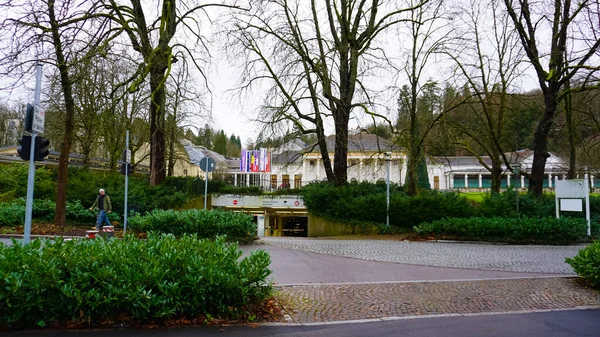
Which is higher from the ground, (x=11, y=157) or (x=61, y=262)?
(x=11, y=157)

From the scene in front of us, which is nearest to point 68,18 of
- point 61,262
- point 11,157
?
point 61,262

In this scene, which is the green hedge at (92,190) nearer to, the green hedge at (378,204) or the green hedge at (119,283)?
the green hedge at (378,204)

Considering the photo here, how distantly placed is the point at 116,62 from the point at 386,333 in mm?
13813

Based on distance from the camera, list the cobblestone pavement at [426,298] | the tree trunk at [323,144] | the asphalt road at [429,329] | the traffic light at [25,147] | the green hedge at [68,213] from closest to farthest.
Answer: the asphalt road at [429,329], the cobblestone pavement at [426,298], the traffic light at [25,147], the green hedge at [68,213], the tree trunk at [323,144]

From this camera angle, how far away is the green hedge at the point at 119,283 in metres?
4.81

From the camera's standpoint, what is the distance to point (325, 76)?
57.6 ft

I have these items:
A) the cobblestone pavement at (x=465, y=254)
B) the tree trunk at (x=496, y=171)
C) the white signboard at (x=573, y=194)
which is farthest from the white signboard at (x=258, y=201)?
the white signboard at (x=573, y=194)

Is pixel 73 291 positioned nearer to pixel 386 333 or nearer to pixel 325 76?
pixel 386 333

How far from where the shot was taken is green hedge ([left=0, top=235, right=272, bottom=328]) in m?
4.81

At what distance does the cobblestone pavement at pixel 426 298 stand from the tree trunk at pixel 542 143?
12.4 meters

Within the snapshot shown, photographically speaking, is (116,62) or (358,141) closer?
(116,62)

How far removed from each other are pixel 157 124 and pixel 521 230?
15.2 m

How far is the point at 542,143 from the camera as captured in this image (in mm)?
19156

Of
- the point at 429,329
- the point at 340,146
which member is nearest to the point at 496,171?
the point at 340,146
